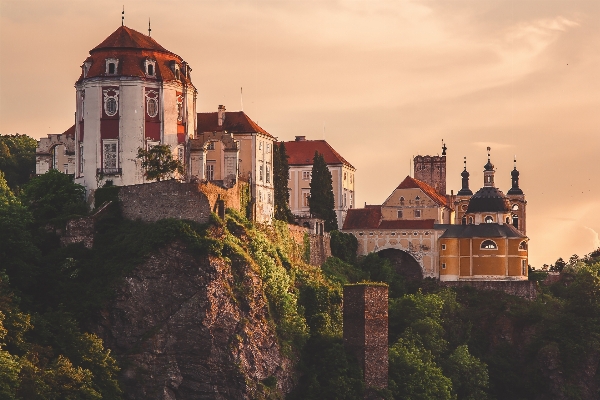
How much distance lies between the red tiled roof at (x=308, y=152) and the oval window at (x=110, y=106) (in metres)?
33.2

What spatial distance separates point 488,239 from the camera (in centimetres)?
12912

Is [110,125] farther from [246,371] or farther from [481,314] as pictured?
[481,314]

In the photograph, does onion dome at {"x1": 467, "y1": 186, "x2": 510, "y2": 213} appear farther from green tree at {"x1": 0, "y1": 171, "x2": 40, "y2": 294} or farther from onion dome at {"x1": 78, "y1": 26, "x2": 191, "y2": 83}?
green tree at {"x1": 0, "y1": 171, "x2": 40, "y2": 294}

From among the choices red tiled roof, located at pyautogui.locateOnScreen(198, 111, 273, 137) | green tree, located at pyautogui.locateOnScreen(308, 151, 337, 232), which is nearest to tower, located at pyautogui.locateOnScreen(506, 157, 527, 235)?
green tree, located at pyautogui.locateOnScreen(308, 151, 337, 232)

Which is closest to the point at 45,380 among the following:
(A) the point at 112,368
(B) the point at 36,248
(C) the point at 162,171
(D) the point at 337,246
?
(A) the point at 112,368

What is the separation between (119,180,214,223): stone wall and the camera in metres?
99.7

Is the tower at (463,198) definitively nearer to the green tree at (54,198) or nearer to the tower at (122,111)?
the tower at (122,111)

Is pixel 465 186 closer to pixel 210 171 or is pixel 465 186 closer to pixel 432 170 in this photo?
pixel 432 170

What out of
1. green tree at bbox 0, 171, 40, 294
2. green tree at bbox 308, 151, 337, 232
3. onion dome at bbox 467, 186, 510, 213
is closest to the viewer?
green tree at bbox 0, 171, 40, 294

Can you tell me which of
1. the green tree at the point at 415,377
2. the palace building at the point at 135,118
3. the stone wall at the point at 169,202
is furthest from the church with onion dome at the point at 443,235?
the stone wall at the point at 169,202

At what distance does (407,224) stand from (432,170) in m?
18.0

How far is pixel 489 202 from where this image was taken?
131 m

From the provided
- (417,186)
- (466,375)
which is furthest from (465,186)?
(466,375)

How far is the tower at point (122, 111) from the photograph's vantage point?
344 feet
